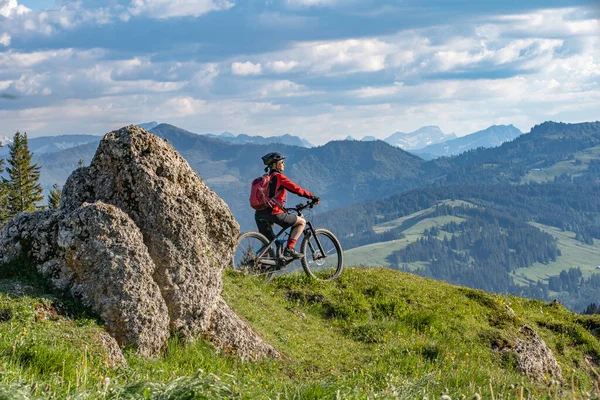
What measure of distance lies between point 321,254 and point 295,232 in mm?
1672

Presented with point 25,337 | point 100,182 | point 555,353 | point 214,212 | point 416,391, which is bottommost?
point 555,353

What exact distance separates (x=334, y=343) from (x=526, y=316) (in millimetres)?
9662

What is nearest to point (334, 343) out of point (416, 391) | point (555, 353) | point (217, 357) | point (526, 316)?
point (217, 357)

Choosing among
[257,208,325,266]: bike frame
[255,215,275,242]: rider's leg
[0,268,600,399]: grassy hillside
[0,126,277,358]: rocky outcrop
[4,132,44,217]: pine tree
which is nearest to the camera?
[0,268,600,399]: grassy hillside

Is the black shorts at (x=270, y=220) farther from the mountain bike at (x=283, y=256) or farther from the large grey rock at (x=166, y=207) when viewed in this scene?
the large grey rock at (x=166, y=207)

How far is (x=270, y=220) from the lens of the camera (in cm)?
1736

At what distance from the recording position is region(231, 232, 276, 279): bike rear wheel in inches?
683

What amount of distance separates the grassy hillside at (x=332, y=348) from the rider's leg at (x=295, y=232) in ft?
3.69

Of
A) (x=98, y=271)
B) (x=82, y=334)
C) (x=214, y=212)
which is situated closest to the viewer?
(x=82, y=334)

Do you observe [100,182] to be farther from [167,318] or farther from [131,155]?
[167,318]

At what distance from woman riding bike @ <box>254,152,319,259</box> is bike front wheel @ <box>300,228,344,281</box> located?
2.09 feet

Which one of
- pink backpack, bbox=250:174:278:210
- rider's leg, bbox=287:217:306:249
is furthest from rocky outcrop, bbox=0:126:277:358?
rider's leg, bbox=287:217:306:249

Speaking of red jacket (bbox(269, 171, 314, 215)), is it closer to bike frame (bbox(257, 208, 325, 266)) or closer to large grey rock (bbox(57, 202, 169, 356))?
bike frame (bbox(257, 208, 325, 266))

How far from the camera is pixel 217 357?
33.2 ft
